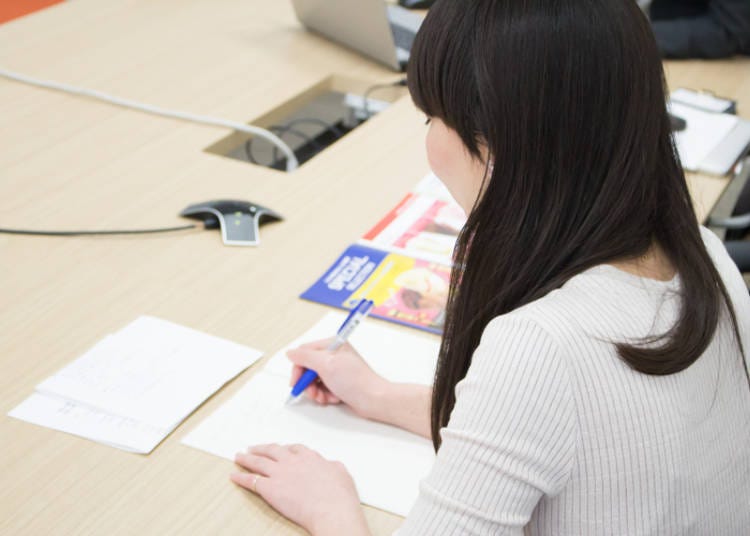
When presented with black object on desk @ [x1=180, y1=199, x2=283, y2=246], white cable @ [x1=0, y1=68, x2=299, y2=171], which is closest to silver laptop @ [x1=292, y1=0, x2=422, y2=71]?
white cable @ [x1=0, y1=68, x2=299, y2=171]

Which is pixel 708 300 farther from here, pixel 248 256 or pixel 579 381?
pixel 248 256

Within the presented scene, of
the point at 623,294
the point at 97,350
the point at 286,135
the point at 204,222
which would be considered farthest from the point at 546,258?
the point at 286,135

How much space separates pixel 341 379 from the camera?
3.68ft

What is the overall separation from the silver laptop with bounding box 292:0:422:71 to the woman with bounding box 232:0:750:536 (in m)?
1.20

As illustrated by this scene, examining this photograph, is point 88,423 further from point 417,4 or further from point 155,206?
point 417,4

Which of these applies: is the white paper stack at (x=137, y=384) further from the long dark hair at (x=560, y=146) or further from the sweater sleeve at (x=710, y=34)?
the sweater sleeve at (x=710, y=34)

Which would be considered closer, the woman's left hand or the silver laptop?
the woman's left hand

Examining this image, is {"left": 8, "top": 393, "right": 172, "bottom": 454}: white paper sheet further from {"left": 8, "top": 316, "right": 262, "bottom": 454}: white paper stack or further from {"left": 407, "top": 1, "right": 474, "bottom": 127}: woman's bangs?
{"left": 407, "top": 1, "right": 474, "bottom": 127}: woman's bangs

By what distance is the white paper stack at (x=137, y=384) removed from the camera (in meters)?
1.09

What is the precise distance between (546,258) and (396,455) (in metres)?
0.34

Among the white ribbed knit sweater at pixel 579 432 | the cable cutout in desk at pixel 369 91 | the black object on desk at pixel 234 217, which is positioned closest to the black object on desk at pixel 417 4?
the cable cutout in desk at pixel 369 91

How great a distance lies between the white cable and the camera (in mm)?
1802

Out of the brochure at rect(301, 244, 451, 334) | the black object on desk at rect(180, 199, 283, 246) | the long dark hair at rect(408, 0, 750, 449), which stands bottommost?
the brochure at rect(301, 244, 451, 334)

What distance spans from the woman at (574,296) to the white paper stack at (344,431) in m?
0.20
